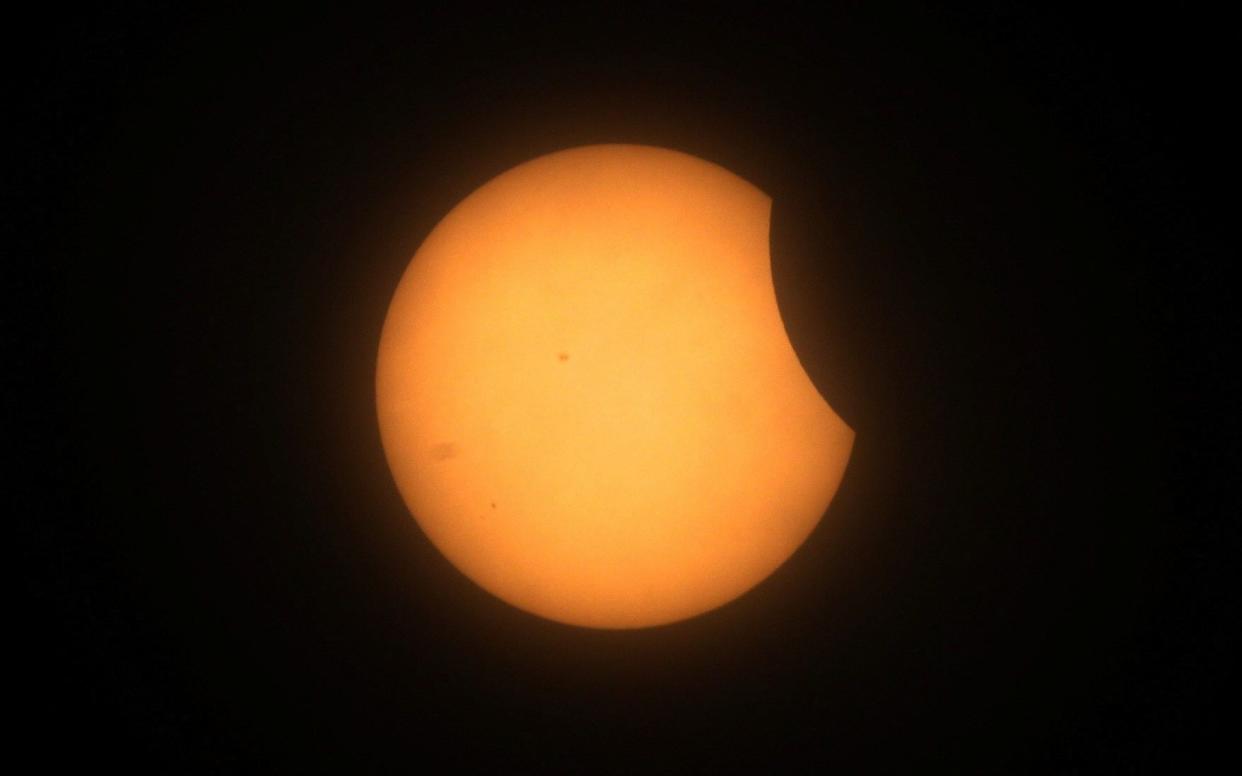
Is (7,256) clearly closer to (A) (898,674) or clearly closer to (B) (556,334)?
(B) (556,334)

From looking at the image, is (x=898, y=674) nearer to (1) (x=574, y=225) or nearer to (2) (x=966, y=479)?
(2) (x=966, y=479)

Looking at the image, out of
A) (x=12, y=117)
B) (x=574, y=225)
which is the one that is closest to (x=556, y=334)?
(x=574, y=225)

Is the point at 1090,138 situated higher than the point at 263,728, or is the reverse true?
the point at 1090,138

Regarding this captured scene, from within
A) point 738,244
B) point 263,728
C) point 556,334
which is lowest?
point 263,728
